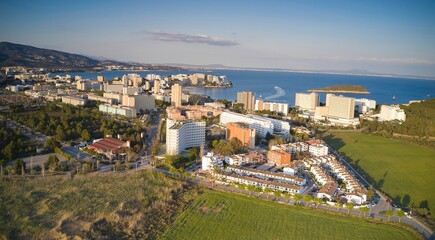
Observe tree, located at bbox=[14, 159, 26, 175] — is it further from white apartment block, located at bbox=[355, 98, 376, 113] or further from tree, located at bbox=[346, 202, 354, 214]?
white apartment block, located at bbox=[355, 98, 376, 113]

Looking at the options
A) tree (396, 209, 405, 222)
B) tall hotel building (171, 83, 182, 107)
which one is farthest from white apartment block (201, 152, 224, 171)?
tall hotel building (171, 83, 182, 107)

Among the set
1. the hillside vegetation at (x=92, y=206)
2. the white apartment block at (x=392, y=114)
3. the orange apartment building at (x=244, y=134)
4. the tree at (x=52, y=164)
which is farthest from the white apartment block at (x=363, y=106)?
the tree at (x=52, y=164)

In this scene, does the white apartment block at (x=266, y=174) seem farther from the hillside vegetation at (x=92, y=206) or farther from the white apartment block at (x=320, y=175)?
the hillside vegetation at (x=92, y=206)

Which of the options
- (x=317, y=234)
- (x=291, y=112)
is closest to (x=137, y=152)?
(x=317, y=234)

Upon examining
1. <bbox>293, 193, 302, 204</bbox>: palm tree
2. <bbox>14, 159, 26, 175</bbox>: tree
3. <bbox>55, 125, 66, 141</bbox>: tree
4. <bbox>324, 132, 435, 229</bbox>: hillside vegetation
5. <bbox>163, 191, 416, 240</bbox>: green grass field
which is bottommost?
<bbox>163, 191, 416, 240</bbox>: green grass field

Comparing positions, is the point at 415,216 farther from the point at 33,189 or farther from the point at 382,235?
the point at 33,189

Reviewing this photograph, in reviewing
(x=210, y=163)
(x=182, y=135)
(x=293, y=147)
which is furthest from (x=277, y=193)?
(x=182, y=135)
